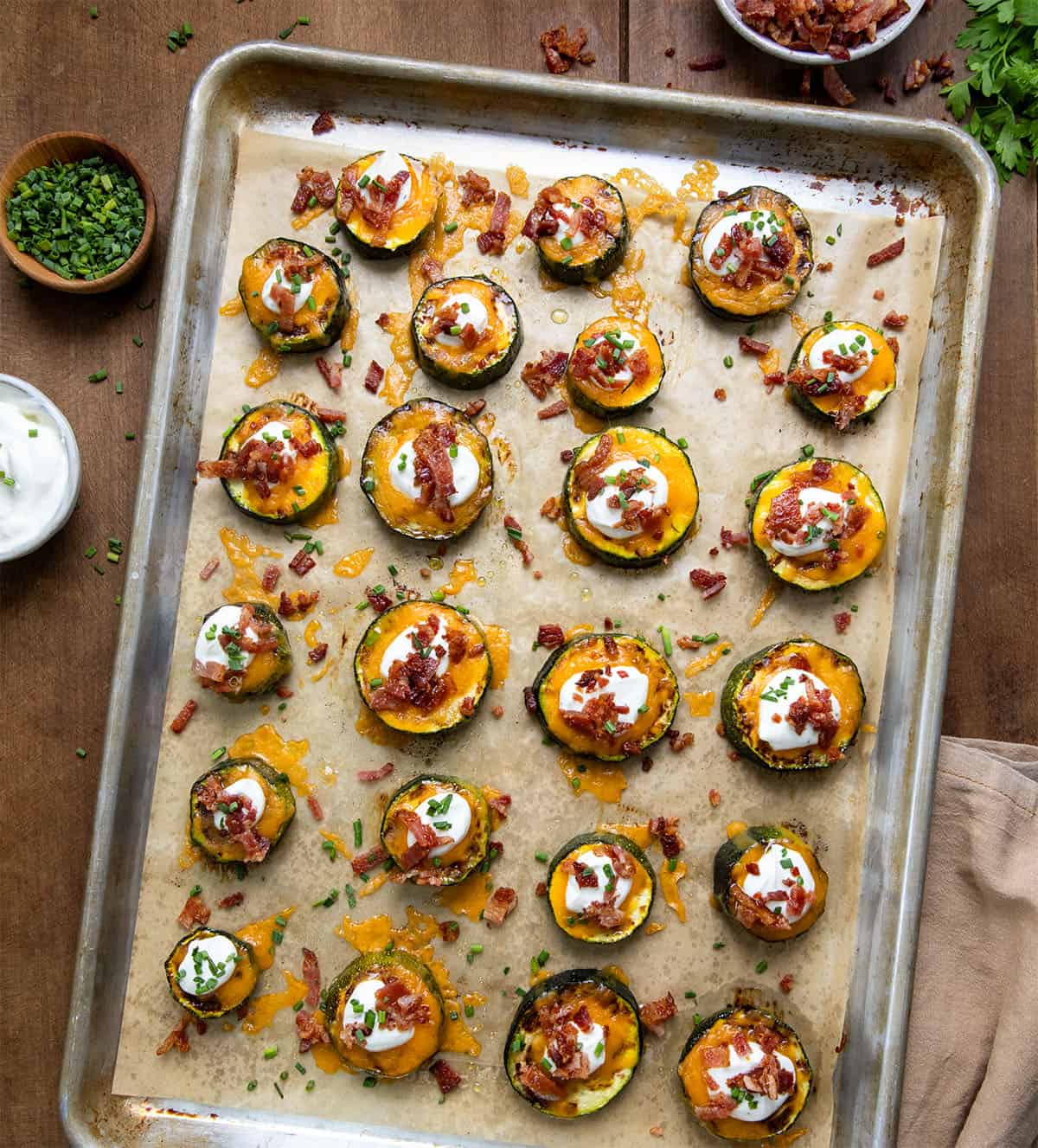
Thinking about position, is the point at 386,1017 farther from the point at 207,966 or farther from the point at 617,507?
the point at 617,507

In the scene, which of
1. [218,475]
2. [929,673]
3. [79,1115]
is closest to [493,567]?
[218,475]

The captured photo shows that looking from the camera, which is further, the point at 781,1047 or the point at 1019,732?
the point at 1019,732

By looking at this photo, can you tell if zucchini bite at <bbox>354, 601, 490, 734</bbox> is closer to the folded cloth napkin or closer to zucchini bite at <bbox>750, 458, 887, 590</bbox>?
zucchini bite at <bbox>750, 458, 887, 590</bbox>

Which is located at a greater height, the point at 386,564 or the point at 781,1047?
the point at 386,564

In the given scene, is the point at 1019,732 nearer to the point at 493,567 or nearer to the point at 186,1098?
the point at 493,567

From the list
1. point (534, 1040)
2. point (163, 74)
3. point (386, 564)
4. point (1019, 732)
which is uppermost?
point (163, 74)

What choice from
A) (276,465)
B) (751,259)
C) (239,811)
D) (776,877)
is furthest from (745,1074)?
(751,259)

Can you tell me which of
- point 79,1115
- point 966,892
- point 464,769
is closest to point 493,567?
point 464,769

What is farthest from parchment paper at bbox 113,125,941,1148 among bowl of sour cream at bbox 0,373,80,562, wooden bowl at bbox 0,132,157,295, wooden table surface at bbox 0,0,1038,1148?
bowl of sour cream at bbox 0,373,80,562
